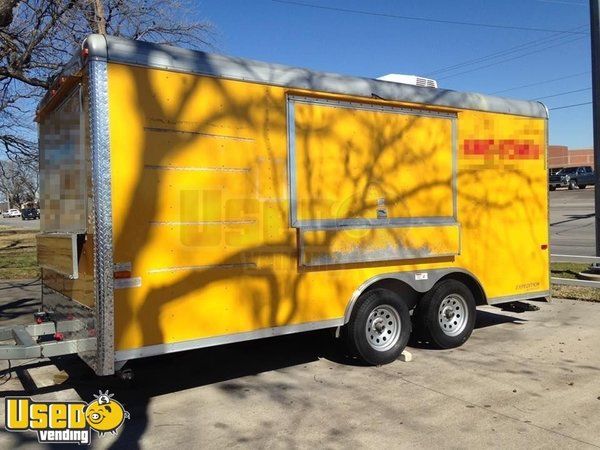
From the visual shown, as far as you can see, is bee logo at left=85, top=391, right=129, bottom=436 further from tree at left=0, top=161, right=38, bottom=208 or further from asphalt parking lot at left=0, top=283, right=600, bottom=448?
tree at left=0, top=161, right=38, bottom=208

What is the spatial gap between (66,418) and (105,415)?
0.33 meters

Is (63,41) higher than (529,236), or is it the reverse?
(63,41)

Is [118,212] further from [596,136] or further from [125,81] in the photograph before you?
[596,136]

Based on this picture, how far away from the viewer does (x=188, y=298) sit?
4.78 metres

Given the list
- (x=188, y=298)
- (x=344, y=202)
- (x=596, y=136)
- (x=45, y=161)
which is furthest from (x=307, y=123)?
(x=596, y=136)

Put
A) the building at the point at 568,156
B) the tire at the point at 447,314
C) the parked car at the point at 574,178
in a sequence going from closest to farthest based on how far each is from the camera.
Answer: the tire at the point at 447,314, the parked car at the point at 574,178, the building at the point at 568,156

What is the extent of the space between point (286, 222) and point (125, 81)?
1885 millimetres

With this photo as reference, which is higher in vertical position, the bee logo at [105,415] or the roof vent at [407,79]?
the roof vent at [407,79]

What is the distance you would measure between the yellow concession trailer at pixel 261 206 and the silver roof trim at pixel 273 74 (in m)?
0.02

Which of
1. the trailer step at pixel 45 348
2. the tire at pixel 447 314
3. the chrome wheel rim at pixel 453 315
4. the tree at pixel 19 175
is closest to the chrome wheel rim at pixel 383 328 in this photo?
the tire at pixel 447 314

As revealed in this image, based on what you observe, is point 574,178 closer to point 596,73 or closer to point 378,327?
point 596,73

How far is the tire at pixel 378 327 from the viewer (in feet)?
19.3

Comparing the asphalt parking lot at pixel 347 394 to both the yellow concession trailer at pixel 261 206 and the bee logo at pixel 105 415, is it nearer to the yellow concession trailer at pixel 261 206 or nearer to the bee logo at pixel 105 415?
the bee logo at pixel 105 415

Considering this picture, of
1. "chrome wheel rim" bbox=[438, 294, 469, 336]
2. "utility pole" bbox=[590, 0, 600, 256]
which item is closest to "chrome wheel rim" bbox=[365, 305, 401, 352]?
"chrome wheel rim" bbox=[438, 294, 469, 336]
